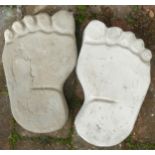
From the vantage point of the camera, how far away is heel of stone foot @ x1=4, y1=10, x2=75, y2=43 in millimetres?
1622

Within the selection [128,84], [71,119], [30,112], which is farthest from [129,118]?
[30,112]

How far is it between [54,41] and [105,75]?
219mm

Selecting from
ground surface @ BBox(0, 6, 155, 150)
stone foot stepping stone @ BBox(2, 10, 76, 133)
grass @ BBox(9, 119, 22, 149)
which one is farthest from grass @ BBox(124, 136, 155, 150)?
grass @ BBox(9, 119, 22, 149)

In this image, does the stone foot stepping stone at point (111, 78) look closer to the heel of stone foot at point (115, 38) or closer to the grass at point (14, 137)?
the heel of stone foot at point (115, 38)

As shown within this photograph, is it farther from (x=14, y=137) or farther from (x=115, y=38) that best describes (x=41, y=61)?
(x=14, y=137)

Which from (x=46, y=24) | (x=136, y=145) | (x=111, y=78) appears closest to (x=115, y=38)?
(x=111, y=78)

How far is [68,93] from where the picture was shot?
1.78m

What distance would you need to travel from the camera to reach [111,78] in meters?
1.62

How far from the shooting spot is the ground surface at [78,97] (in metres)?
1.71

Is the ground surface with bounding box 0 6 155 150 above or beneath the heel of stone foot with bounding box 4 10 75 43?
beneath

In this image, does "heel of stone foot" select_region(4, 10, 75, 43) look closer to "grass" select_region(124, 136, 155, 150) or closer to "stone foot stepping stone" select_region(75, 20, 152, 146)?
"stone foot stepping stone" select_region(75, 20, 152, 146)

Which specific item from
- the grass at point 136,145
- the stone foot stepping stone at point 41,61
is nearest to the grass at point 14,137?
the stone foot stepping stone at point 41,61

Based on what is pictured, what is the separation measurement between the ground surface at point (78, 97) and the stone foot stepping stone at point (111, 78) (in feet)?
0.38

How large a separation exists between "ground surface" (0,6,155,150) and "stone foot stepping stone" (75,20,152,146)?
0.38 ft
